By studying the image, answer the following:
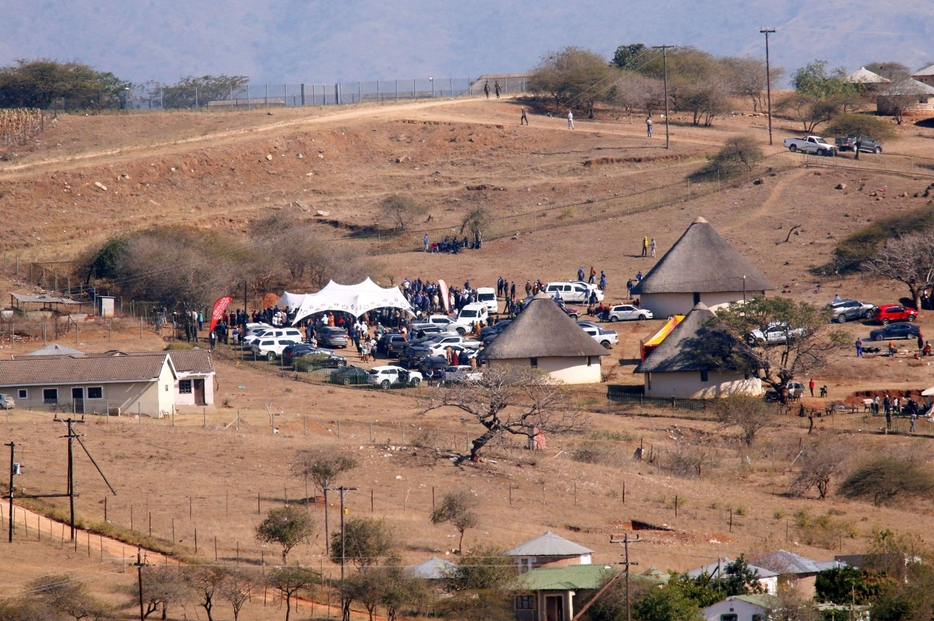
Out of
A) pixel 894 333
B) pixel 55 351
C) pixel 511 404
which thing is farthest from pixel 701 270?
pixel 55 351

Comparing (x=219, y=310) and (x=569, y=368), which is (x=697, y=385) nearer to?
(x=569, y=368)

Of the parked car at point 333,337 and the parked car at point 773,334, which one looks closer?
the parked car at point 773,334

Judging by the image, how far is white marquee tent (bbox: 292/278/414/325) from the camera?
197 feet

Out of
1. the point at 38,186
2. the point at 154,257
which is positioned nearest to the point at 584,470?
the point at 154,257

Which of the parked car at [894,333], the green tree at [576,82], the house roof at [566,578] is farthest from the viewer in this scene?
the green tree at [576,82]

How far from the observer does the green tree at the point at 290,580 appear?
1200 inches

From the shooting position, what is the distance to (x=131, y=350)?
5588cm

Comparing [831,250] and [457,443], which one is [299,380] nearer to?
[457,443]

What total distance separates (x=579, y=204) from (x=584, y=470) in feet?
136

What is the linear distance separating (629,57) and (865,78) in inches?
760

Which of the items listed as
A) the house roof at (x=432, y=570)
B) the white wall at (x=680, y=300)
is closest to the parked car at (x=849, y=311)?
the white wall at (x=680, y=300)

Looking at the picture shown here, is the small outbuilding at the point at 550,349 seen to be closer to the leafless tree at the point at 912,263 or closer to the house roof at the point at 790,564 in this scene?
the leafless tree at the point at 912,263

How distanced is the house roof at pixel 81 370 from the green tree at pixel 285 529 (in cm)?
1355

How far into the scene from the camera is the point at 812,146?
86.1 m
